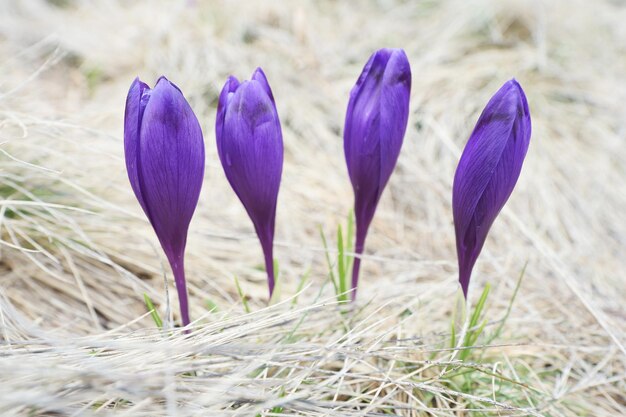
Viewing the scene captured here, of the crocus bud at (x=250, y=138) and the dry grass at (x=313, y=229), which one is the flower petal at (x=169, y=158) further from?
the dry grass at (x=313, y=229)

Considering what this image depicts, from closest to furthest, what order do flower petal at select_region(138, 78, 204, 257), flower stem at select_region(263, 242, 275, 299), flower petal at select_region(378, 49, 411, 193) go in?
1. flower petal at select_region(138, 78, 204, 257)
2. flower petal at select_region(378, 49, 411, 193)
3. flower stem at select_region(263, 242, 275, 299)

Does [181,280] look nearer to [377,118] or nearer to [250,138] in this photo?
[250,138]

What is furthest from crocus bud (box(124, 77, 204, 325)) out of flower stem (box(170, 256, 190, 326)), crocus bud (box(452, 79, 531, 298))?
crocus bud (box(452, 79, 531, 298))

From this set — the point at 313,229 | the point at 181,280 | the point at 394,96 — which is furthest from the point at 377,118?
the point at 313,229

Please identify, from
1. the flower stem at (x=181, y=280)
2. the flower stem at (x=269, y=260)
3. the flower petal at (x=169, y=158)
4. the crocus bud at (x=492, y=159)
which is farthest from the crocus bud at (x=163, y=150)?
the crocus bud at (x=492, y=159)

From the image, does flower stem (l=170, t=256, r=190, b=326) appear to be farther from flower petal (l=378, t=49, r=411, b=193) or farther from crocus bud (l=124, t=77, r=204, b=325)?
flower petal (l=378, t=49, r=411, b=193)

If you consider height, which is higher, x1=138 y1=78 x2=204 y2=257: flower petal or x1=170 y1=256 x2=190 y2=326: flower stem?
x1=138 y1=78 x2=204 y2=257: flower petal

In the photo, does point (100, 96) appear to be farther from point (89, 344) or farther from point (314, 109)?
point (89, 344)
